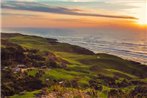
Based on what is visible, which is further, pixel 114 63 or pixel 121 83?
pixel 114 63

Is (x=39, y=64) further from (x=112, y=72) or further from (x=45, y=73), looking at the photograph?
(x=112, y=72)

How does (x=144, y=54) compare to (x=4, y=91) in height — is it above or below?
below

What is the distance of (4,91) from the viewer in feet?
91.8

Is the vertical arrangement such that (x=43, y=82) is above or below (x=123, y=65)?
above

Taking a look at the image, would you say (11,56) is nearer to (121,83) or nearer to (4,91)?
(121,83)

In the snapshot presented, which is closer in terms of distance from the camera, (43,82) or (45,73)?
(43,82)

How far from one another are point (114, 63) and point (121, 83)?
24.2 metres

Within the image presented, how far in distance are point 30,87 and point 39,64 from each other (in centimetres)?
1462

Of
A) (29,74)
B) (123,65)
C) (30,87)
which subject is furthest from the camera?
(123,65)

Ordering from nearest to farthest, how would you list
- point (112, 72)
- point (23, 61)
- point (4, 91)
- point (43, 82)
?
point (4, 91) < point (43, 82) < point (23, 61) < point (112, 72)

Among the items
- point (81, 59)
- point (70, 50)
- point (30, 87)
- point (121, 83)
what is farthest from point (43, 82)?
point (70, 50)

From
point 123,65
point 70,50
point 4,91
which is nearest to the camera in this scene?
point 4,91

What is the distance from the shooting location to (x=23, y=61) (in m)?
47.1

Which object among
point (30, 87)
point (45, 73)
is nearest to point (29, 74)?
point (45, 73)
